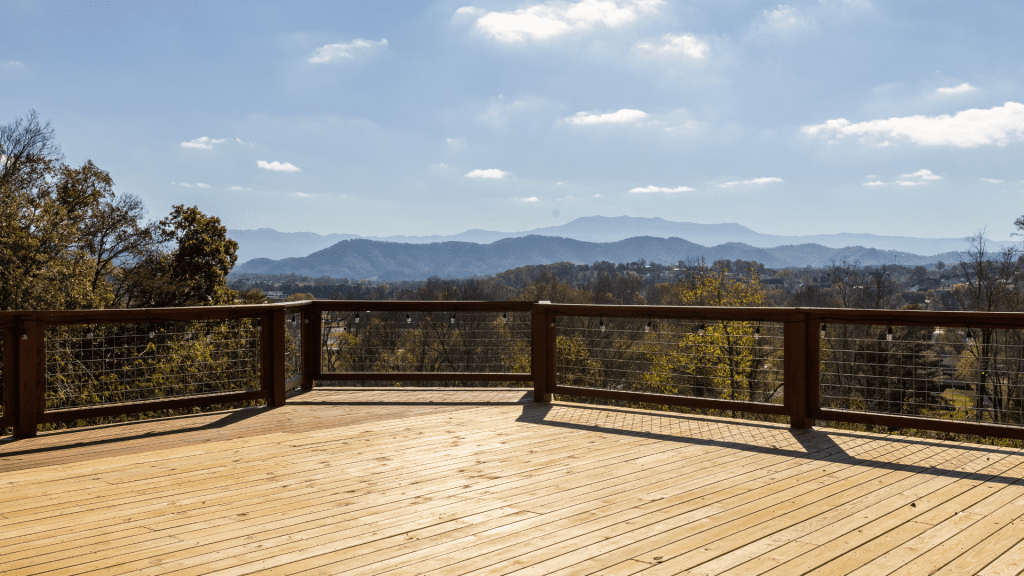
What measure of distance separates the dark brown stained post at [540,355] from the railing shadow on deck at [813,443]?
386 mm

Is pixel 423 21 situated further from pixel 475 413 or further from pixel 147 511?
pixel 147 511

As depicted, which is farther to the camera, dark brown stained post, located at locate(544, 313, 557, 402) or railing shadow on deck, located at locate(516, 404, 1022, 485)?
dark brown stained post, located at locate(544, 313, 557, 402)

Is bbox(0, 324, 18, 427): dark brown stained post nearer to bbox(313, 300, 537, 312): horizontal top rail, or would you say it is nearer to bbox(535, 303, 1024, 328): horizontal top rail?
bbox(313, 300, 537, 312): horizontal top rail

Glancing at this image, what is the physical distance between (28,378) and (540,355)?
13.6ft

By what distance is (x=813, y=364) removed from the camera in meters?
4.83

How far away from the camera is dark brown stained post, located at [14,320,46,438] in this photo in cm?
448

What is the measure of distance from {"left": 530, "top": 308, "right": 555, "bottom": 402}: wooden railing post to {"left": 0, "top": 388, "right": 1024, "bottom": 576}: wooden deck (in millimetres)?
839

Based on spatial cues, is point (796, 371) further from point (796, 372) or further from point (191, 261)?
point (191, 261)

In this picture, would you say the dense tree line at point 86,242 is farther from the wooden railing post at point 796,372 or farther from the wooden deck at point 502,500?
the wooden railing post at point 796,372

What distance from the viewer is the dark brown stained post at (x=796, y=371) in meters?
4.82

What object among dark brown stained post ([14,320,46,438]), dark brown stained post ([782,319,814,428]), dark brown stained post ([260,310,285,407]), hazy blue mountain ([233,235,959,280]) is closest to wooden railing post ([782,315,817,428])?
dark brown stained post ([782,319,814,428])

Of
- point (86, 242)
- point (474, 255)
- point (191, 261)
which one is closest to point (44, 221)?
point (86, 242)

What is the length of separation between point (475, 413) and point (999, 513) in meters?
3.70

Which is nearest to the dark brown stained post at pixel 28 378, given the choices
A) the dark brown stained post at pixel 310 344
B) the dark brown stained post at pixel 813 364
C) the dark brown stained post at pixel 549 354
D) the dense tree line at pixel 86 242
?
the dark brown stained post at pixel 310 344
